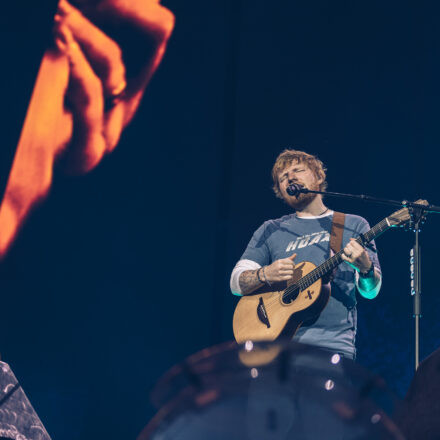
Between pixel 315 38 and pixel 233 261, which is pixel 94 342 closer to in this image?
pixel 233 261

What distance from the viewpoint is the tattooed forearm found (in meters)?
2.90

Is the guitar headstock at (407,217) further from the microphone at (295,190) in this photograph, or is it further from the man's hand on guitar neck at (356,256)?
the microphone at (295,190)

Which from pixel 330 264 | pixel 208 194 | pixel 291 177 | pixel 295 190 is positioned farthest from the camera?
pixel 208 194

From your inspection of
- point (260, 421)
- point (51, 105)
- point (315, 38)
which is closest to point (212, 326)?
point (51, 105)

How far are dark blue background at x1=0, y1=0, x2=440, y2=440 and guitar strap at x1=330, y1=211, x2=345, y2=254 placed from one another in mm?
712

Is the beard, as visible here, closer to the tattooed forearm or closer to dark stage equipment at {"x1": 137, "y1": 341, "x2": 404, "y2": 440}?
the tattooed forearm

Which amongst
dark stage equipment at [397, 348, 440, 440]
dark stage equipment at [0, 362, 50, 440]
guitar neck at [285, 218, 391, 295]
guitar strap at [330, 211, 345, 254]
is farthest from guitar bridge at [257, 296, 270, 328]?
dark stage equipment at [397, 348, 440, 440]

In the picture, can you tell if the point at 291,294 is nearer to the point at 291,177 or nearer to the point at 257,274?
the point at 257,274

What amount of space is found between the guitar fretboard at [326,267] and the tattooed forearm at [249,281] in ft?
0.57

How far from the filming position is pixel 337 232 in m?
2.87

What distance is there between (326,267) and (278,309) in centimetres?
32

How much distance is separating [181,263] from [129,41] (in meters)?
1.65

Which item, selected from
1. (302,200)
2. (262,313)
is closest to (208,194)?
(302,200)

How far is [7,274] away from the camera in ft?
12.0
